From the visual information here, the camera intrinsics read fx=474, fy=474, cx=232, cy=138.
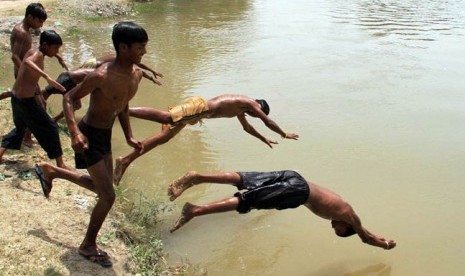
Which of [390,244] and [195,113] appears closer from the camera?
[390,244]

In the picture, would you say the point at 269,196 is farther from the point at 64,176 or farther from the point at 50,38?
the point at 50,38

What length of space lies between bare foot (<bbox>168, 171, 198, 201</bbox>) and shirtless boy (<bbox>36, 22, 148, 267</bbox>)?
16.2 inches

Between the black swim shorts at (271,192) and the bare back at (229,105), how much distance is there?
4.24 ft

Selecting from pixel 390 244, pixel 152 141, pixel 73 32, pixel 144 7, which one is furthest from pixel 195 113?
pixel 144 7

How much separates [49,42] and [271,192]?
246 cm

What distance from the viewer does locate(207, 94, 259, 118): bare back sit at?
15.7 ft

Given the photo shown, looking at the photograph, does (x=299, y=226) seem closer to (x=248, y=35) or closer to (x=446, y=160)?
(x=446, y=160)

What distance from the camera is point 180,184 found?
353cm

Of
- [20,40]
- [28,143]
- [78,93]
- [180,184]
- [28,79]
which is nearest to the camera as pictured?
[78,93]

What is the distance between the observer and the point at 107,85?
3047 millimetres

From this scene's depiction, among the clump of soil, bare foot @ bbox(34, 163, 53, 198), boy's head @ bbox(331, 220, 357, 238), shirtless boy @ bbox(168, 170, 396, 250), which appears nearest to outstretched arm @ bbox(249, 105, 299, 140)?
shirtless boy @ bbox(168, 170, 396, 250)

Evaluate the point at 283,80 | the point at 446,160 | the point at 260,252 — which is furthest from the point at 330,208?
the point at 283,80

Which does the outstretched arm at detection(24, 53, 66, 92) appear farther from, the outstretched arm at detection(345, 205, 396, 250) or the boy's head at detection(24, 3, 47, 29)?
the outstretched arm at detection(345, 205, 396, 250)

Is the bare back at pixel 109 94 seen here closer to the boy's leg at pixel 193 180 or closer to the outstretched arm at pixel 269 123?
the boy's leg at pixel 193 180
